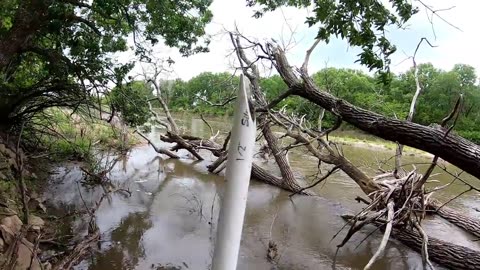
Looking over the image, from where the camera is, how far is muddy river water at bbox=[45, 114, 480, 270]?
539 centimetres

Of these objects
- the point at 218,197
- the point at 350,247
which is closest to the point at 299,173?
the point at 218,197

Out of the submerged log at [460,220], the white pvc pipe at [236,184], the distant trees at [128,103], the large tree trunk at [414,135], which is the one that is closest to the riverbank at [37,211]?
the distant trees at [128,103]

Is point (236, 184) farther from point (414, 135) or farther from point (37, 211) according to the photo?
point (37, 211)

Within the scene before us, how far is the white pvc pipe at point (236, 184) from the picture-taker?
2.02 metres

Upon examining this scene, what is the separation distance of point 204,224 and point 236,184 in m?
5.00

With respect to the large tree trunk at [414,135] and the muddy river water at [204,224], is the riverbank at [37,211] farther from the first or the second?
the large tree trunk at [414,135]

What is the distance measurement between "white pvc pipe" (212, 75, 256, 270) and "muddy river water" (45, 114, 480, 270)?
10.5 feet

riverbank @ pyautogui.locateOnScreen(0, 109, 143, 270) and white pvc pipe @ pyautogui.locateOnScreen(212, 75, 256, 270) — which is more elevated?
white pvc pipe @ pyautogui.locateOnScreen(212, 75, 256, 270)

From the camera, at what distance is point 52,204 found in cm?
700

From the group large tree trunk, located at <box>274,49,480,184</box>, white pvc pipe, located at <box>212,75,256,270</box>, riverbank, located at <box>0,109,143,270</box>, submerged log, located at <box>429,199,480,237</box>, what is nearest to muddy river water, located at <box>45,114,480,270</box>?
submerged log, located at <box>429,199,480,237</box>

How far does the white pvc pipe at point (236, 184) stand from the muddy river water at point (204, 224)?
321 centimetres

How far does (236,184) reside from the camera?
201 cm

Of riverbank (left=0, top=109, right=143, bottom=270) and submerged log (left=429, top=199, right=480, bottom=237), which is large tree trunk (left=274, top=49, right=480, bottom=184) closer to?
submerged log (left=429, top=199, right=480, bottom=237)

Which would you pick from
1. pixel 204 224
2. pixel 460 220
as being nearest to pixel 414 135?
pixel 204 224
